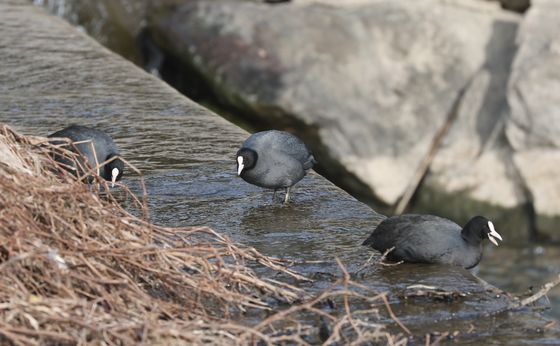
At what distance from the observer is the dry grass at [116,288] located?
3098 mm

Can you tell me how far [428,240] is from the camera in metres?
4.61

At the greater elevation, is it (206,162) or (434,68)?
(206,162)

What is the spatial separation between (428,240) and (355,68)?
7.25 m

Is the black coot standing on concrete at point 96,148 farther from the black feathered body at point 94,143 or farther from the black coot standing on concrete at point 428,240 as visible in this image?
the black coot standing on concrete at point 428,240

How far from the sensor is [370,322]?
367 cm

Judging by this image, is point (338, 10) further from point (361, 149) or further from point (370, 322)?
point (370, 322)

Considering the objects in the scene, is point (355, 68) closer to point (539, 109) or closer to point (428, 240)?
point (539, 109)

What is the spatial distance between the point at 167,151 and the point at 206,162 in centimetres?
30

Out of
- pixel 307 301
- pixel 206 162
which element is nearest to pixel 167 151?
pixel 206 162

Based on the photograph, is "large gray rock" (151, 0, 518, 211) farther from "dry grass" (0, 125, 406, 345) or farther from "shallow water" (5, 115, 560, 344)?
"dry grass" (0, 125, 406, 345)

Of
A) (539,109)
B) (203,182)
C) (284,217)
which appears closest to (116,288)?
(284,217)

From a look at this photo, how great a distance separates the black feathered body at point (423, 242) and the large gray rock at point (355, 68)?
6754mm

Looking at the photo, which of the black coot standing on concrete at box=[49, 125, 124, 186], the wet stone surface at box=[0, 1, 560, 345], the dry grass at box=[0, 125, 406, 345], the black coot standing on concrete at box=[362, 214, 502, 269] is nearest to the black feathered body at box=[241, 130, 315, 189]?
the wet stone surface at box=[0, 1, 560, 345]

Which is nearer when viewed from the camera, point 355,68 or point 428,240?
point 428,240
